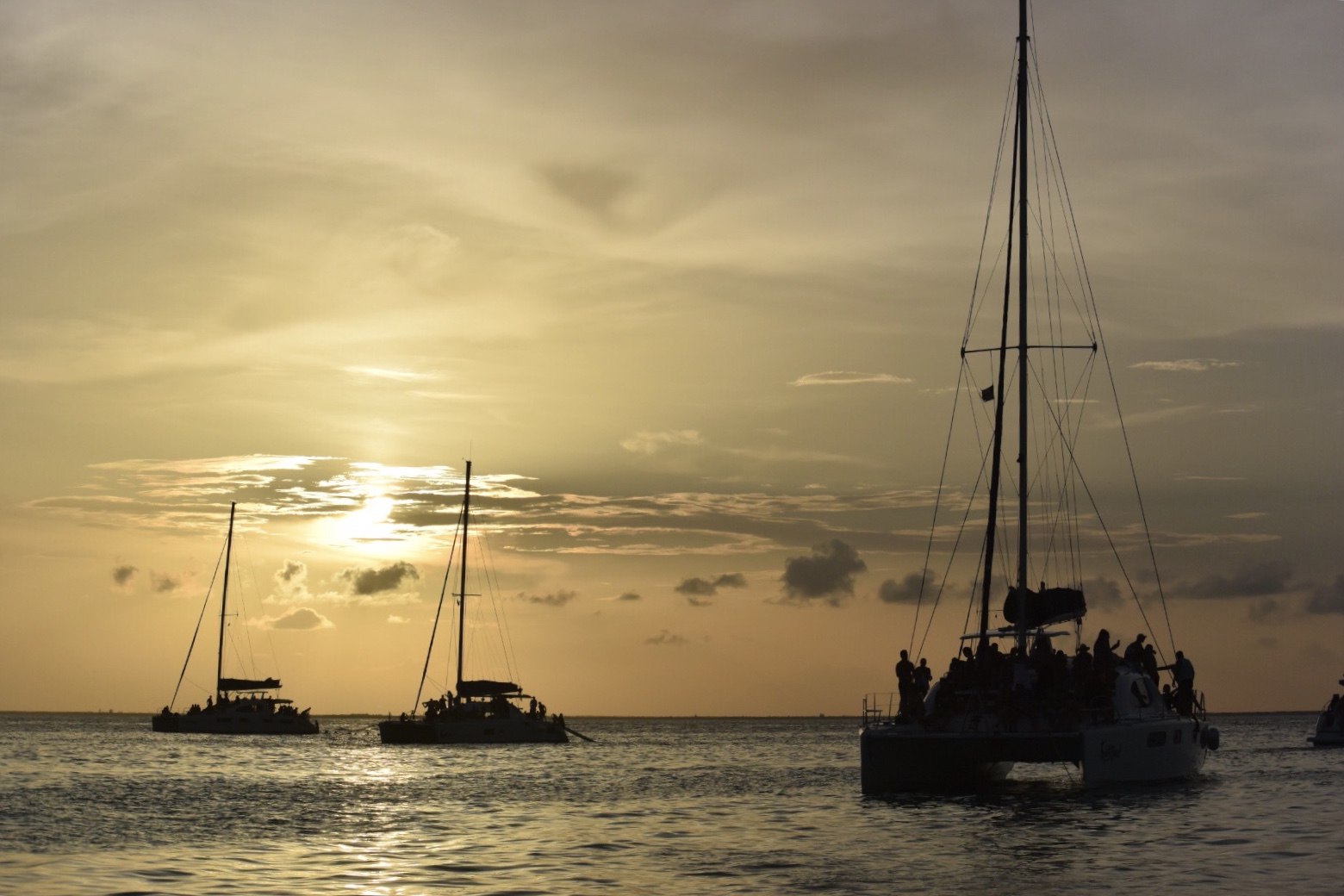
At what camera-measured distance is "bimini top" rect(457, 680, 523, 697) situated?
8747 centimetres

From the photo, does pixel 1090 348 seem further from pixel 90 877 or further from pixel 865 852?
pixel 90 877

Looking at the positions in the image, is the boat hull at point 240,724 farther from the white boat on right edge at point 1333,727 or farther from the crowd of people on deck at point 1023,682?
the crowd of people on deck at point 1023,682

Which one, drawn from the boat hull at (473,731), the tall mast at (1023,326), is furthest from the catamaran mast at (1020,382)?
the boat hull at (473,731)

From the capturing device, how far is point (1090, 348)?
44.4 metres

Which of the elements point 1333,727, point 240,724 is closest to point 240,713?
point 240,724

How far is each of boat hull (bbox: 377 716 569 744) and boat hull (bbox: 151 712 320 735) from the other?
23225 millimetres

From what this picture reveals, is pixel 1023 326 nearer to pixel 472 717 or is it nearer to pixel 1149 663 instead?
pixel 1149 663

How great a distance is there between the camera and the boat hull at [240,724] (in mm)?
111688

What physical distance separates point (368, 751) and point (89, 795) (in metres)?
54.1

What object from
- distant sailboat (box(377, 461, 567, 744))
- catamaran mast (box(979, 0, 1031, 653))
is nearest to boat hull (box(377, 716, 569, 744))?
distant sailboat (box(377, 461, 567, 744))

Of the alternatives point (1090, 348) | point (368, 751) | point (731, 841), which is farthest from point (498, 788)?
point (368, 751)

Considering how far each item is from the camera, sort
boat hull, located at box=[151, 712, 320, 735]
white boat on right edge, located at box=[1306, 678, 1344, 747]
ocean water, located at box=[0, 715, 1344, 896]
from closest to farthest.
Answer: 1. ocean water, located at box=[0, 715, 1344, 896]
2. white boat on right edge, located at box=[1306, 678, 1344, 747]
3. boat hull, located at box=[151, 712, 320, 735]

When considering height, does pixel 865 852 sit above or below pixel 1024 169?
below

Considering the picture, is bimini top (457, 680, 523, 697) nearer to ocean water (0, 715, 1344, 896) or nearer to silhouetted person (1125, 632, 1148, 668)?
ocean water (0, 715, 1344, 896)
